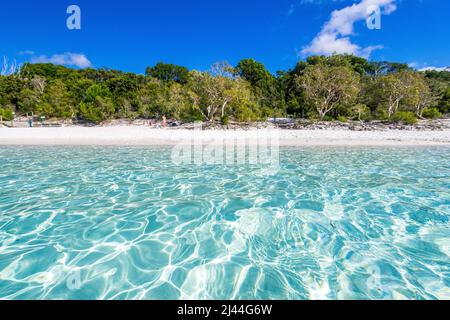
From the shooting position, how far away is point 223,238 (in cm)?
430

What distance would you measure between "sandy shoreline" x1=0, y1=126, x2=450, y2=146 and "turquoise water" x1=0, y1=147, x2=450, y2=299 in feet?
36.6

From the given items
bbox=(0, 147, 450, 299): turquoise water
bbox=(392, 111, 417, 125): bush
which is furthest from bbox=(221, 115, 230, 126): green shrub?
bbox=(392, 111, 417, 125): bush

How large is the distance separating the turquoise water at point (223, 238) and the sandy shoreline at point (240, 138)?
1114cm

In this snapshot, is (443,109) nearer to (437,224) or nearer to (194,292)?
(437,224)

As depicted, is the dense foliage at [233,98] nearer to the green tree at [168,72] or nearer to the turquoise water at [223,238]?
the green tree at [168,72]

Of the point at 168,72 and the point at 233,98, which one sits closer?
the point at 233,98

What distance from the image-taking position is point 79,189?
267 inches

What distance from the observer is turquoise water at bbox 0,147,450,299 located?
3.09 m

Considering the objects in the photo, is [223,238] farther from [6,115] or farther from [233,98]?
[6,115]

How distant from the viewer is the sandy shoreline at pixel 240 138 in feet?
59.6

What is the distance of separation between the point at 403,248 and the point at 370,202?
220 centimetres

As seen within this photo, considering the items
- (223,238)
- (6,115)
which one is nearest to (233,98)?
(223,238)

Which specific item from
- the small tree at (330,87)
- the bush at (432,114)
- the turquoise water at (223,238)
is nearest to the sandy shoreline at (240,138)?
the small tree at (330,87)

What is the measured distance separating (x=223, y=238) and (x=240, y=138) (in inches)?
674
